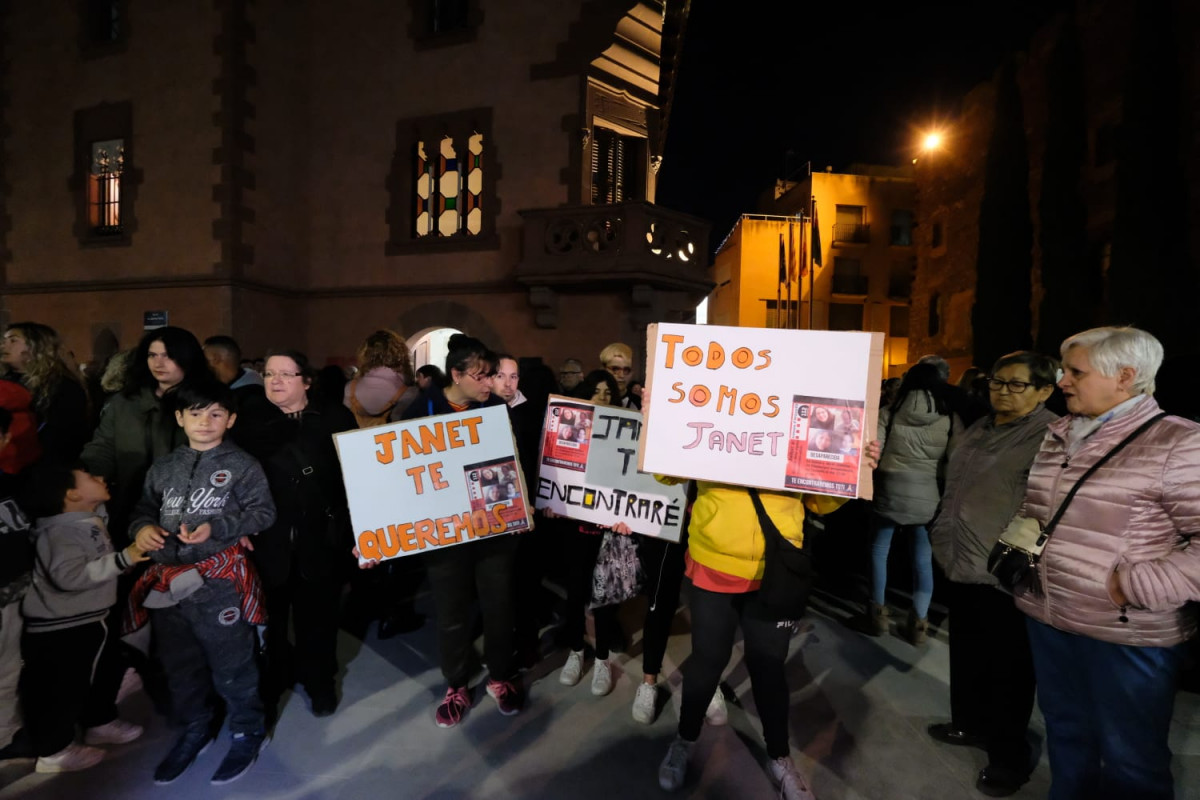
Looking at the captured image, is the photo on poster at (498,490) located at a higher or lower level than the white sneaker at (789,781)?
higher

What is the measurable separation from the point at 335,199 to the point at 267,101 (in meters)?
1.96

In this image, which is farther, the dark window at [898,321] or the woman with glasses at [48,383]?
the dark window at [898,321]

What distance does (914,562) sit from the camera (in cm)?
456

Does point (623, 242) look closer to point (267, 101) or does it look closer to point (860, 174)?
point (267, 101)

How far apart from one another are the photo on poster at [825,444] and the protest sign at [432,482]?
4.96 feet

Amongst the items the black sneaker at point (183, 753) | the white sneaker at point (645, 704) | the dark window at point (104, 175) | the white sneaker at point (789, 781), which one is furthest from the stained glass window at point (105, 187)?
the white sneaker at point (789, 781)

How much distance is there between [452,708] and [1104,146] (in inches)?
738

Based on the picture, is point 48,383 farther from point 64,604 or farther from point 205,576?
point 205,576

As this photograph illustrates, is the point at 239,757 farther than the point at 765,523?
Yes

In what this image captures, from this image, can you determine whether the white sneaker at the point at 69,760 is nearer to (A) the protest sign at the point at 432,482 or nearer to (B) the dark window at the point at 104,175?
(A) the protest sign at the point at 432,482

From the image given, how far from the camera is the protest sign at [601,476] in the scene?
350 cm

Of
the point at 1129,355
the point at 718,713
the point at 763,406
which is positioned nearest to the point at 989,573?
the point at 1129,355

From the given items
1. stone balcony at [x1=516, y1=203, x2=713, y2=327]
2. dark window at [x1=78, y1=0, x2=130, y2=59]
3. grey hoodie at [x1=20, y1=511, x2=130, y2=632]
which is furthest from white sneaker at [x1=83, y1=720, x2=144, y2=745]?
dark window at [x1=78, y1=0, x2=130, y2=59]

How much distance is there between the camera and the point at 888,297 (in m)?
33.4
